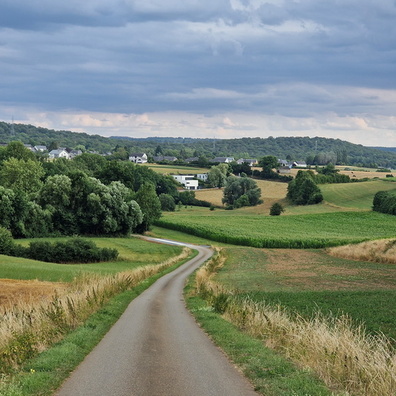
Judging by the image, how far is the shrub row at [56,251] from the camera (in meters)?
65.1

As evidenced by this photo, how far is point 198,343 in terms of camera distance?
17719 millimetres

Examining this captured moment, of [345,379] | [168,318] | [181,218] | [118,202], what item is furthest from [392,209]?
[345,379]

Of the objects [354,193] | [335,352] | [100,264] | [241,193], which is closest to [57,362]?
[335,352]

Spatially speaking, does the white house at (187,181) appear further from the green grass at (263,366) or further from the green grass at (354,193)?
the green grass at (263,366)

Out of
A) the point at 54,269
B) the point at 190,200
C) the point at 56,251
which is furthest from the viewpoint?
the point at 190,200

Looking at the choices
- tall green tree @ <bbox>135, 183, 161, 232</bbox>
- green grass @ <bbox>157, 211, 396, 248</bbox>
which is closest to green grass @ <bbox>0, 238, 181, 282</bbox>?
tall green tree @ <bbox>135, 183, 161, 232</bbox>

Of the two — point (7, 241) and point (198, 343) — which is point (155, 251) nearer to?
point (7, 241)

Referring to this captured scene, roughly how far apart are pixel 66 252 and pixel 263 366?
54.6 meters

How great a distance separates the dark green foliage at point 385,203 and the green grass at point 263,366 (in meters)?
100

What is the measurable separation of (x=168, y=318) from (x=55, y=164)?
133443mm

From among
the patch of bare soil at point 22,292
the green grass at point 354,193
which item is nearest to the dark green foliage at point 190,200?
the green grass at point 354,193

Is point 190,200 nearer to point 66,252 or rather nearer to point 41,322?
point 66,252

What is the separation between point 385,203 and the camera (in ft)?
→ 380

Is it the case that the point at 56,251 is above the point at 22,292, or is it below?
below
